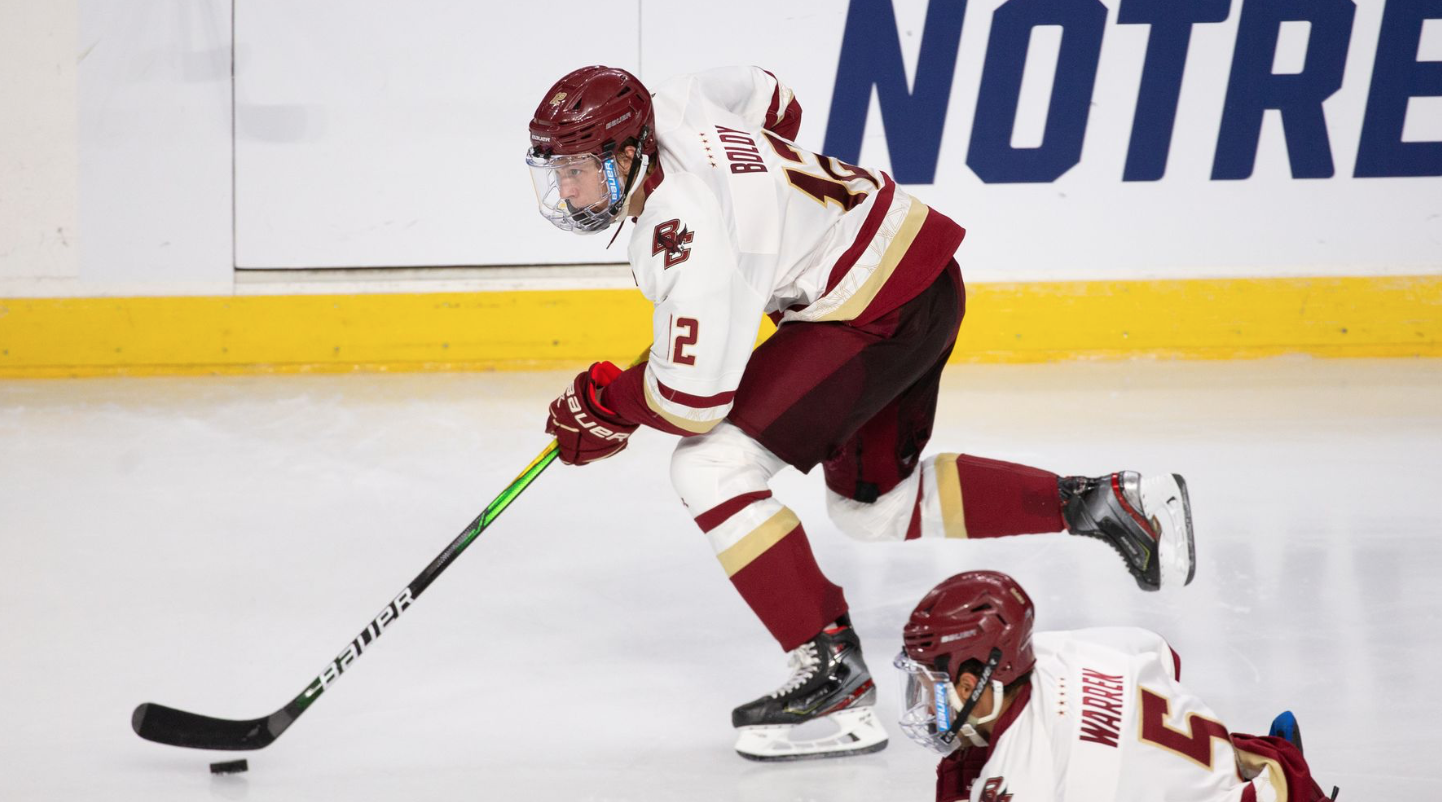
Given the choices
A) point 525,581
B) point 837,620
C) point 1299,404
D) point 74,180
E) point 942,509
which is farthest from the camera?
point 74,180

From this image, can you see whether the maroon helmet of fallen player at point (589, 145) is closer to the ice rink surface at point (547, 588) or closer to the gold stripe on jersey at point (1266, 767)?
the ice rink surface at point (547, 588)

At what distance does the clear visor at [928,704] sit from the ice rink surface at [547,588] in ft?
1.52

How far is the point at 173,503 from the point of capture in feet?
10.8

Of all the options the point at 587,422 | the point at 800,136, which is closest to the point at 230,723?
the point at 587,422

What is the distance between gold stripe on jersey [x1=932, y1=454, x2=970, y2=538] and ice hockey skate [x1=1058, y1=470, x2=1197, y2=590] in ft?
0.61

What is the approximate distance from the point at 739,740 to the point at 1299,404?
→ 102 inches

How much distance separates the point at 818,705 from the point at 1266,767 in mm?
650

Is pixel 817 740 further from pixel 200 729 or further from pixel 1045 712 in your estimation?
pixel 200 729

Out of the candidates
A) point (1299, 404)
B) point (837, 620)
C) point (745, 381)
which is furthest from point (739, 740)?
point (1299, 404)

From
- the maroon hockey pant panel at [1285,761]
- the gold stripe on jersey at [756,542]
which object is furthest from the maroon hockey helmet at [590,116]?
the maroon hockey pant panel at [1285,761]

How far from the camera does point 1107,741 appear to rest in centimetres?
143

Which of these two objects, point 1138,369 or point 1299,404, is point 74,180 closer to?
point 1138,369

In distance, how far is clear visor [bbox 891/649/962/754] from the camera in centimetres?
148

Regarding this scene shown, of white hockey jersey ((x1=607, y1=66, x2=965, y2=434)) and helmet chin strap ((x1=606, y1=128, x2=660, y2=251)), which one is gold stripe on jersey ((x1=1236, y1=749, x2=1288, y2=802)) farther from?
helmet chin strap ((x1=606, y1=128, x2=660, y2=251))
